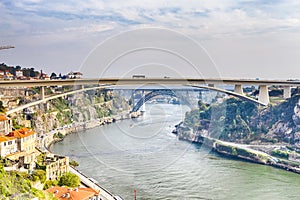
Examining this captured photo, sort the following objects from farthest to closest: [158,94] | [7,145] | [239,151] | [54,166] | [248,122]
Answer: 1. [158,94]
2. [248,122]
3. [239,151]
4. [7,145]
5. [54,166]

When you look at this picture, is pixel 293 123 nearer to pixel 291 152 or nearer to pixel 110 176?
pixel 291 152

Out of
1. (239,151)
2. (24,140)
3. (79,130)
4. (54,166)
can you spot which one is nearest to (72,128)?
(79,130)

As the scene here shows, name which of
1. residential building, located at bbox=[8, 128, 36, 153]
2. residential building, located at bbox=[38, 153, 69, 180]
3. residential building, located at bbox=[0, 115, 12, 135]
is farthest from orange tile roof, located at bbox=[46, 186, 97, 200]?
residential building, located at bbox=[0, 115, 12, 135]

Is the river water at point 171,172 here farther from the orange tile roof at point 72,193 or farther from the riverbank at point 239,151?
the orange tile roof at point 72,193

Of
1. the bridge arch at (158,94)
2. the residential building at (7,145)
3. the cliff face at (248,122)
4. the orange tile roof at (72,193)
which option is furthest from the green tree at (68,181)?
the bridge arch at (158,94)

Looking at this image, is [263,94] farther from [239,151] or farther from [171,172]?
[171,172]

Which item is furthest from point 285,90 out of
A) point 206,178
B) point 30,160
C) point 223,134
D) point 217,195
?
point 30,160
